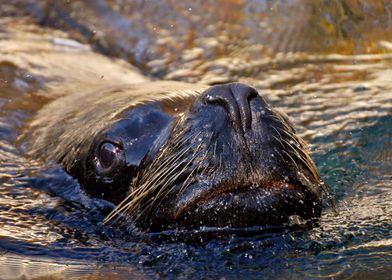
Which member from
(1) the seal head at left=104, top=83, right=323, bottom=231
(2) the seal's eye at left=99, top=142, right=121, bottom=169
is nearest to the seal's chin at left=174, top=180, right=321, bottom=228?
(1) the seal head at left=104, top=83, right=323, bottom=231

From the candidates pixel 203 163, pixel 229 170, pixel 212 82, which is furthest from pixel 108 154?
pixel 212 82

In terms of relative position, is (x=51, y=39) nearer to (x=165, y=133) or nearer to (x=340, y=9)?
(x=340, y=9)

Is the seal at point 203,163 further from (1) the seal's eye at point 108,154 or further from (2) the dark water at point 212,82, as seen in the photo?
(2) the dark water at point 212,82

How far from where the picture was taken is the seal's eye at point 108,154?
4598 millimetres

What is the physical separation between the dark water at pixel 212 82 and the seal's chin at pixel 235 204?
0.09 meters

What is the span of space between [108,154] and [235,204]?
0.97 metres

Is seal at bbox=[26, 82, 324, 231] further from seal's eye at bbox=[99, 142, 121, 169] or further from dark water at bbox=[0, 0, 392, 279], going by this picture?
dark water at bbox=[0, 0, 392, 279]

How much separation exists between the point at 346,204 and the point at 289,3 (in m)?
3.96

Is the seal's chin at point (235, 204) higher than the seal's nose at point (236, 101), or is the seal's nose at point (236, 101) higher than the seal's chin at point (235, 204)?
the seal's nose at point (236, 101)

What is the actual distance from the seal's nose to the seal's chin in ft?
1.00

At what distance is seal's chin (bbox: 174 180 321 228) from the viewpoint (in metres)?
3.96

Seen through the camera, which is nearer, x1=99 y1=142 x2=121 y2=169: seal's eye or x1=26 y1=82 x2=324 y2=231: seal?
x1=26 y1=82 x2=324 y2=231: seal

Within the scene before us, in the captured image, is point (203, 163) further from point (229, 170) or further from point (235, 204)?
point (235, 204)

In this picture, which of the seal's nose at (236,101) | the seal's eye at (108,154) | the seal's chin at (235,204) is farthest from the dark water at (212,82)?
the seal's nose at (236,101)
